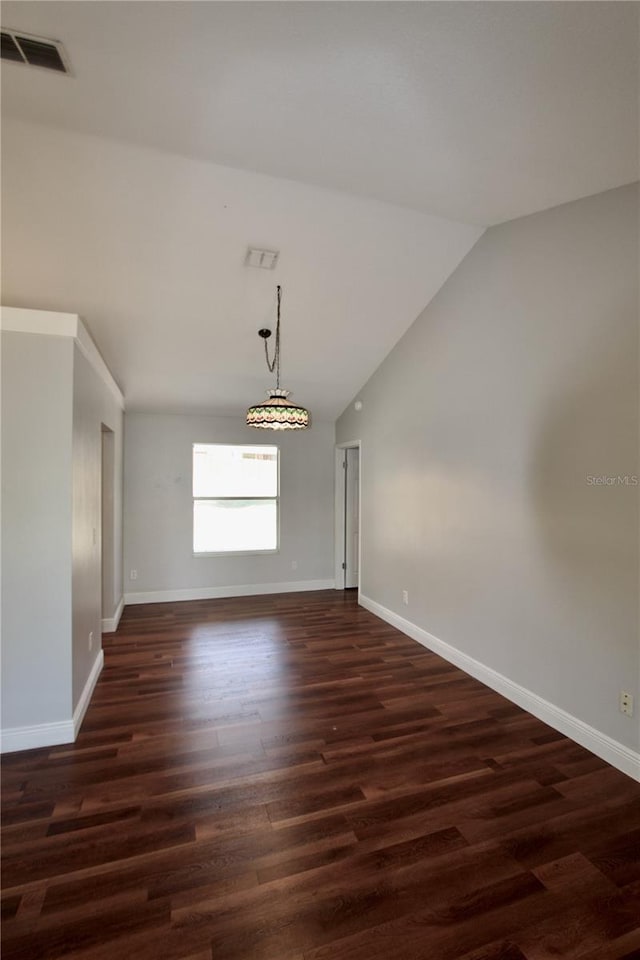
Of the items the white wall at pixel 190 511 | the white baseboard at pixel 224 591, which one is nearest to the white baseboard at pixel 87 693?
the white baseboard at pixel 224 591

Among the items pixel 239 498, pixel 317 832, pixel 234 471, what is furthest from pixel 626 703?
pixel 234 471

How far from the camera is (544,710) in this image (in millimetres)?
2809

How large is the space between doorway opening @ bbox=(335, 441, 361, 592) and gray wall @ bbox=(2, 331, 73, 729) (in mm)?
4123

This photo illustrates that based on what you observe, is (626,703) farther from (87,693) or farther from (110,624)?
(110,624)

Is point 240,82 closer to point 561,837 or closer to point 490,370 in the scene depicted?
point 490,370

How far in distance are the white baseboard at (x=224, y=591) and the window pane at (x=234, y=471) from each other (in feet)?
4.08

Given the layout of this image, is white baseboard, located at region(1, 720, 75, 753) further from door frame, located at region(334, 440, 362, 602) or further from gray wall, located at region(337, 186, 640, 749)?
door frame, located at region(334, 440, 362, 602)

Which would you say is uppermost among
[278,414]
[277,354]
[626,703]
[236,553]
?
[277,354]

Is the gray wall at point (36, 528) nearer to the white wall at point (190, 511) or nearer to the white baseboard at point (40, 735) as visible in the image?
the white baseboard at point (40, 735)

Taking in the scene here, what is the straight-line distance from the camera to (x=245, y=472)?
602 centimetres

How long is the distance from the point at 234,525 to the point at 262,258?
3.68 m

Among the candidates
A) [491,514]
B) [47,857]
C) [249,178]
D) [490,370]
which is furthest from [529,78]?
[47,857]

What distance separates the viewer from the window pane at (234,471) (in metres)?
5.83

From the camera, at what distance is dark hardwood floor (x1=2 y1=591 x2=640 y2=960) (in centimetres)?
148
